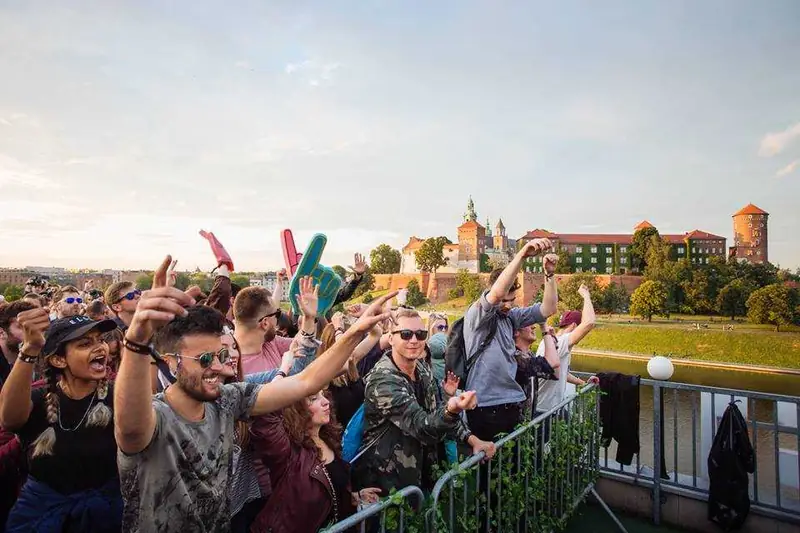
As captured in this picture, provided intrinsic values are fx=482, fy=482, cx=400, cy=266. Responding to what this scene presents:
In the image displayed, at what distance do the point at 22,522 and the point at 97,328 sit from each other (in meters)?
0.87

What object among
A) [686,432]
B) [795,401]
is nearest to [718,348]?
[686,432]

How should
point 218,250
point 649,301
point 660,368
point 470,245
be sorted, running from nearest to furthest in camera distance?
1. point 218,250
2. point 660,368
3. point 649,301
4. point 470,245

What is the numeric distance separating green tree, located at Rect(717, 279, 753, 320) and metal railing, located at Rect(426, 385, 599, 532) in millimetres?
55341

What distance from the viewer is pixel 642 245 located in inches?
2825

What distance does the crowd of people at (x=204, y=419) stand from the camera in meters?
1.71

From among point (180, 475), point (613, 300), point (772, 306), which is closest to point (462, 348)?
point (180, 475)

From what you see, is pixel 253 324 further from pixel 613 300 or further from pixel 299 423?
pixel 613 300

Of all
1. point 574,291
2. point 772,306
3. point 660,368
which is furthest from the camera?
point 574,291

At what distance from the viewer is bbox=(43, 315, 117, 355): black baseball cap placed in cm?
222

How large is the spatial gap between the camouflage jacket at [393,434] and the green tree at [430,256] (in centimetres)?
8738

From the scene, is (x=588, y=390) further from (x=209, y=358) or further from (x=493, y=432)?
(x=209, y=358)

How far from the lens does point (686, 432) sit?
15656mm

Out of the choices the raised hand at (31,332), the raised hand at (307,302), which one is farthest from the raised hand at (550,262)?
the raised hand at (31,332)

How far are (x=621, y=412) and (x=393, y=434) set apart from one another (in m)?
3.43
